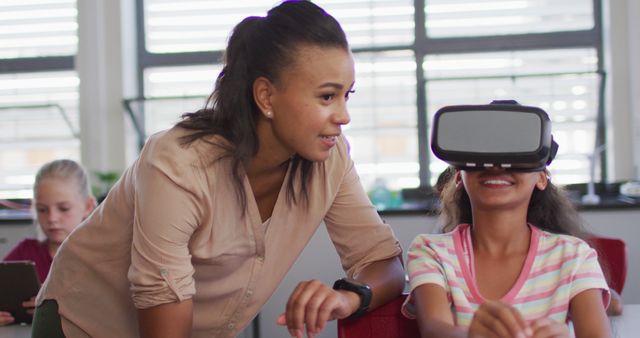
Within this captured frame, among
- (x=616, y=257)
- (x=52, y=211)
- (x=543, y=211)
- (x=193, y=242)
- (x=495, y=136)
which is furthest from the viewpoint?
(x=52, y=211)

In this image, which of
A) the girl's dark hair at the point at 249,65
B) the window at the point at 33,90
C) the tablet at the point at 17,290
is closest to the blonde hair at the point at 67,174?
the tablet at the point at 17,290

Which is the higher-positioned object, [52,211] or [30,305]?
[52,211]

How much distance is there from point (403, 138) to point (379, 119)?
0.16 m

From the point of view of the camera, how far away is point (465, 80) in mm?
4055

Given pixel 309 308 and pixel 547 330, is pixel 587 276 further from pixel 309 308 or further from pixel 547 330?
pixel 309 308

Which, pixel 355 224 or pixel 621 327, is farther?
pixel 621 327

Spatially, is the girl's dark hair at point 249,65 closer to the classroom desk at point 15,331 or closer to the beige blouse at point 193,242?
the beige blouse at point 193,242

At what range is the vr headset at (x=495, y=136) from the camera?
43.6 inches

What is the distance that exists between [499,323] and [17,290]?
4.90ft

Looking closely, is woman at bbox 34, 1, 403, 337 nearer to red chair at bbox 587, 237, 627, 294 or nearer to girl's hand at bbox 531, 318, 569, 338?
girl's hand at bbox 531, 318, 569, 338

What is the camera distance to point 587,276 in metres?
1.36

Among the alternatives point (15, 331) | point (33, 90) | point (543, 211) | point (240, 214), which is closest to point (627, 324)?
point (543, 211)

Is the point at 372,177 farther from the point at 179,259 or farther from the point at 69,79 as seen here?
the point at 179,259

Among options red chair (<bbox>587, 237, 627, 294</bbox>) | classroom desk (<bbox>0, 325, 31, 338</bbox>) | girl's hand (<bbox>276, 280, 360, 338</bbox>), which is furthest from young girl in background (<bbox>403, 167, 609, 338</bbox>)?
classroom desk (<bbox>0, 325, 31, 338</bbox>)
